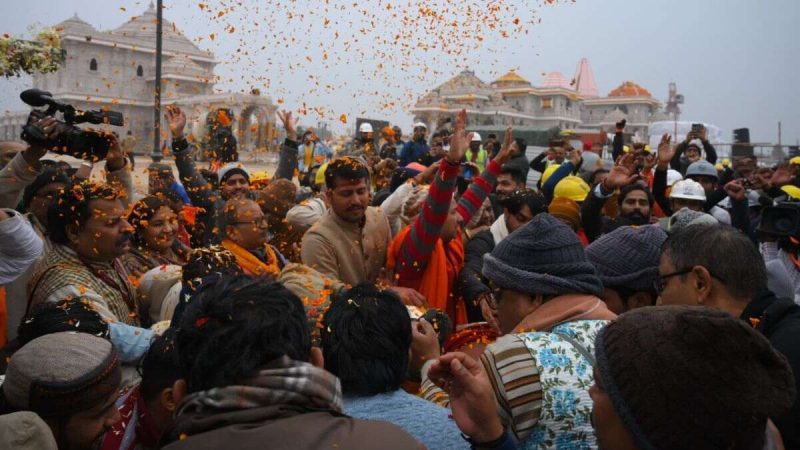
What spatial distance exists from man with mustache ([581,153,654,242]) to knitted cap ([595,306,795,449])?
180 inches

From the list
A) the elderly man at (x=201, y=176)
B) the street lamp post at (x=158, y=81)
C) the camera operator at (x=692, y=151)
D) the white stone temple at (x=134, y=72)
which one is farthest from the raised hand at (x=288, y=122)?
the white stone temple at (x=134, y=72)

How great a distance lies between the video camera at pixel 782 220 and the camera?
14.5 feet

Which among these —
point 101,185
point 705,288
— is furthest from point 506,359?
point 101,185

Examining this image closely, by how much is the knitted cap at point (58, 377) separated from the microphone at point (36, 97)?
2195mm

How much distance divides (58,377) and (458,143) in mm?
2934

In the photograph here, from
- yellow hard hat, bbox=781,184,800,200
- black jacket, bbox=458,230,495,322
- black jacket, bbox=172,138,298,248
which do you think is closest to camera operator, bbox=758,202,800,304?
black jacket, bbox=458,230,495,322

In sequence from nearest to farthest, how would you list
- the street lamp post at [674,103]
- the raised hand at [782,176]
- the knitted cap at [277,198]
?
1. the knitted cap at [277,198]
2. the raised hand at [782,176]
3. the street lamp post at [674,103]

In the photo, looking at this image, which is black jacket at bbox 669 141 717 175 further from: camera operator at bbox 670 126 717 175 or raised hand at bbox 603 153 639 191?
raised hand at bbox 603 153 639 191

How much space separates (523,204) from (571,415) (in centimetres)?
328

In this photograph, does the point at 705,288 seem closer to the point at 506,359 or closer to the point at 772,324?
the point at 772,324

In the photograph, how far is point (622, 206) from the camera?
21.2 ft

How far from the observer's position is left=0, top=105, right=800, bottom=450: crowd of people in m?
1.65

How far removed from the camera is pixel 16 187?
4.13 meters

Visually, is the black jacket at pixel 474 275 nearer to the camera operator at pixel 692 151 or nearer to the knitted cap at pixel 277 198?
the knitted cap at pixel 277 198
